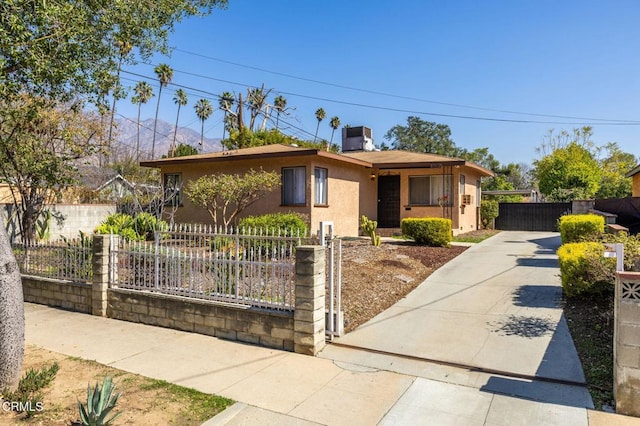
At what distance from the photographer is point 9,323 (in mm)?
4199

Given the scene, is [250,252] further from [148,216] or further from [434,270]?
[148,216]

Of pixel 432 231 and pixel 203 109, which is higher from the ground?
pixel 203 109

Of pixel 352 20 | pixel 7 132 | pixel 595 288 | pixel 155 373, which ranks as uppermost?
pixel 352 20

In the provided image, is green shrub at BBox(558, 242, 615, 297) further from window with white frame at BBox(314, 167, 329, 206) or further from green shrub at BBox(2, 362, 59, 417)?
window with white frame at BBox(314, 167, 329, 206)

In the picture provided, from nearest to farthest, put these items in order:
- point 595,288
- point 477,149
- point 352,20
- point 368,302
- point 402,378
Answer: point 402,378
point 595,288
point 368,302
point 352,20
point 477,149

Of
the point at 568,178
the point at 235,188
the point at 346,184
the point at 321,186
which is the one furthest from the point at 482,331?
the point at 568,178

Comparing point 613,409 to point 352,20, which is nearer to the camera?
point 613,409

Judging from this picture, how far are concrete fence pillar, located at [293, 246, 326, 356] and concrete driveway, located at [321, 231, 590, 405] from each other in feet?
1.02

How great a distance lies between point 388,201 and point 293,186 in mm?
5958

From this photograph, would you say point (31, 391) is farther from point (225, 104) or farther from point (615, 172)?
point (615, 172)

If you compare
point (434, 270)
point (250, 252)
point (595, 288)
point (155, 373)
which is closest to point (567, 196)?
point (434, 270)

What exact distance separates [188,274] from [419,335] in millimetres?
3545

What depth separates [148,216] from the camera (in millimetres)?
13594

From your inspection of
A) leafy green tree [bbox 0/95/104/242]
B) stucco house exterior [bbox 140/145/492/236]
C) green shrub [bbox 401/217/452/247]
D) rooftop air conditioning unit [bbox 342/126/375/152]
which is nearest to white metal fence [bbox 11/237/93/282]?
leafy green tree [bbox 0/95/104/242]
